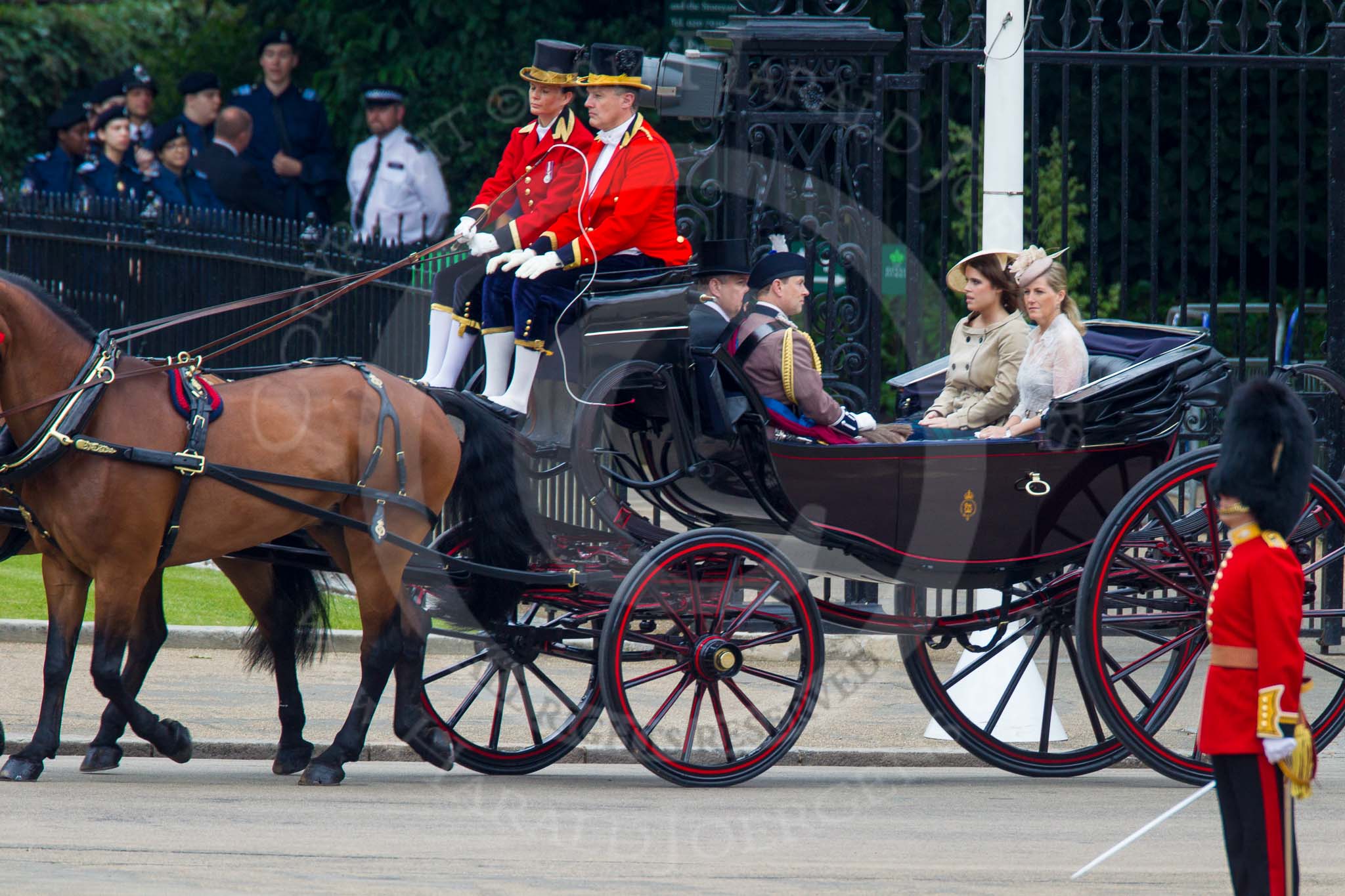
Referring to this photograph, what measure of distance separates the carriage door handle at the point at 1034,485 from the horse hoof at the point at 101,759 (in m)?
3.56

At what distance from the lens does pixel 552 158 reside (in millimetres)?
8016

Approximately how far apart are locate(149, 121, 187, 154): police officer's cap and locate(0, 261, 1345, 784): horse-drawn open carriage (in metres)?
7.93

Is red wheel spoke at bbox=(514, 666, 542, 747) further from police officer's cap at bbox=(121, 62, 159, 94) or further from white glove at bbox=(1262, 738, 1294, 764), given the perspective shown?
police officer's cap at bbox=(121, 62, 159, 94)

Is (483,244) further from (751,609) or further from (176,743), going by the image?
(176,743)

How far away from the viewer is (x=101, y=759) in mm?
7379

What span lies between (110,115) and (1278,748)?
12086 mm

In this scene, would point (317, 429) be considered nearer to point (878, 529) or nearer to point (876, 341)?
point (878, 529)

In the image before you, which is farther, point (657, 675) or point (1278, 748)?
point (657, 675)

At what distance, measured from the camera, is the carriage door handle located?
7406 millimetres

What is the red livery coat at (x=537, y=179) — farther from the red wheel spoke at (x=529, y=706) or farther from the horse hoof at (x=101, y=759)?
the horse hoof at (x=101, y=759)

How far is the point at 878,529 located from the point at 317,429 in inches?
83.5

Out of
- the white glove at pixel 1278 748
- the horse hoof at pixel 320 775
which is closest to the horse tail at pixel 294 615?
the horse hoof at pixel 320 775

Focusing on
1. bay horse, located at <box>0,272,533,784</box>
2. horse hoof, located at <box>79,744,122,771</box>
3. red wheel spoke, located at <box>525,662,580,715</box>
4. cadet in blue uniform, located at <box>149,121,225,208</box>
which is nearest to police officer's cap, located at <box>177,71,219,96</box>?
cadet in blue uniform, located at <box>149,121,225,208</box>

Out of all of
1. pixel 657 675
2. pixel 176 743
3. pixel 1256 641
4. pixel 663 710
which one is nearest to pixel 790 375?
pixel 657 675
